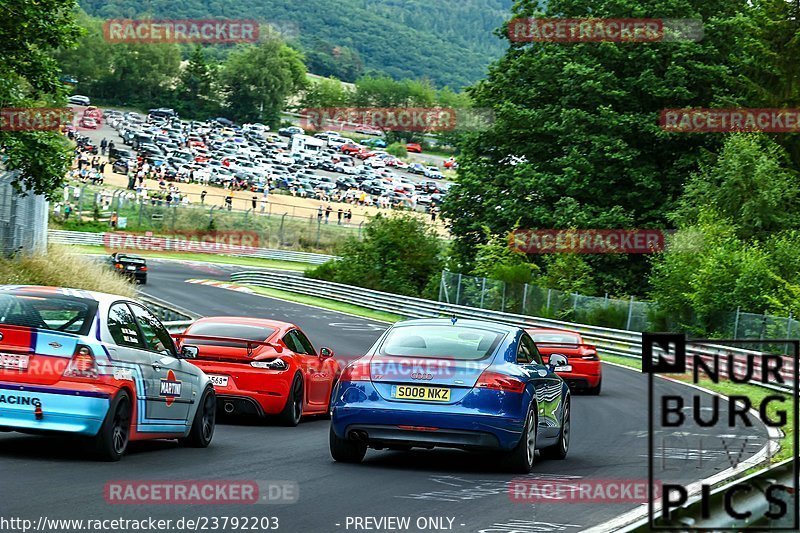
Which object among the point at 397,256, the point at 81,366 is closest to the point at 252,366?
the point at 81,366

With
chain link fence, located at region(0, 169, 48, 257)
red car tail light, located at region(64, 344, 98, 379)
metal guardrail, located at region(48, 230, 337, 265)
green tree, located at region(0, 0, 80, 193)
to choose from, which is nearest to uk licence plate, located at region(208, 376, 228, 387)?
red car tail light, located at region(64, 344, 98, 379)

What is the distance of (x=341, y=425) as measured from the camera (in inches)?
468

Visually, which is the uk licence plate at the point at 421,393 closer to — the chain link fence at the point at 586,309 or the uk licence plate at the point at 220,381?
the uk licence plate at the point at 220,381

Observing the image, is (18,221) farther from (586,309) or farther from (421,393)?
(421,393)

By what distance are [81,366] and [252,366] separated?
15.7 ft

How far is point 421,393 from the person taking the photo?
11.7 metres

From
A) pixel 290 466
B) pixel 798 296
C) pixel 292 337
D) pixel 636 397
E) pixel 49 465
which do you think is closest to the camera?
pixel 49 465

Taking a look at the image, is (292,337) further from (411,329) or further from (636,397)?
(636,397)

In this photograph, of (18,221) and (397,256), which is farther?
(397,256)

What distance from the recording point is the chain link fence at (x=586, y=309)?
3678cm

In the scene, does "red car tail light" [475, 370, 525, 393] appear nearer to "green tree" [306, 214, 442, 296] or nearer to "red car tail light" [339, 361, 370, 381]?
"red car tail light" [339, 361, 370, 381]

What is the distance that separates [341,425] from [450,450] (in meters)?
2.52

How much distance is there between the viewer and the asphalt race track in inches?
339

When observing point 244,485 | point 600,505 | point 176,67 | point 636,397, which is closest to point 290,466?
point 244,485
